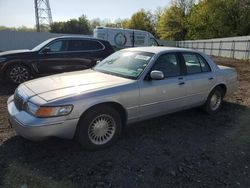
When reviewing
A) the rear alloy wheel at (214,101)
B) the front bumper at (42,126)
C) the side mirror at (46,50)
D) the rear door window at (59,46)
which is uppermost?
the rear door window at (59,46)

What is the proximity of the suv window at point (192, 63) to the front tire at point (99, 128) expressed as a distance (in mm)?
2022

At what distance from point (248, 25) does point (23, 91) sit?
39.4m

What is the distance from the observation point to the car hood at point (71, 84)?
353cm

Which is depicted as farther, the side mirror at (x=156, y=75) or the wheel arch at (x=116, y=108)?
the side mirror at (x=156, y=75)

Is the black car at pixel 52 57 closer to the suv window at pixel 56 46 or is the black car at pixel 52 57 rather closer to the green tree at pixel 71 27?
the suv window at pixel 56 46

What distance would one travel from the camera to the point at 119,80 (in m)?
4.08

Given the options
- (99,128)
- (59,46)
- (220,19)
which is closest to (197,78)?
(99,128)

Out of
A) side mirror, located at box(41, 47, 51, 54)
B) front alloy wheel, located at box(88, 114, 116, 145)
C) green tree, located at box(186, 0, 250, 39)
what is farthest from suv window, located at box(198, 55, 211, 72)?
green tree, located at box(186, 0, 250, 39)

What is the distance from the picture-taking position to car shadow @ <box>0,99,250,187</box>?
10.2ft

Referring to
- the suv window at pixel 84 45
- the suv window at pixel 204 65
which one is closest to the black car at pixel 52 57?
the suv window at pixel 84 45

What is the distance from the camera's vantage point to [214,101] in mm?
5848

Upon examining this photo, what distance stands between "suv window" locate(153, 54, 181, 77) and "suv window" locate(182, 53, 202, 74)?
309 mm

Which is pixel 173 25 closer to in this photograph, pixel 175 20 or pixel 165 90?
pixel 175 20

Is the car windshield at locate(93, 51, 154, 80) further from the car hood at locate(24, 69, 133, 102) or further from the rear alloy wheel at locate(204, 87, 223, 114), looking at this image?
the rear alloy wheel at locate(204, 87, 223, 114)
